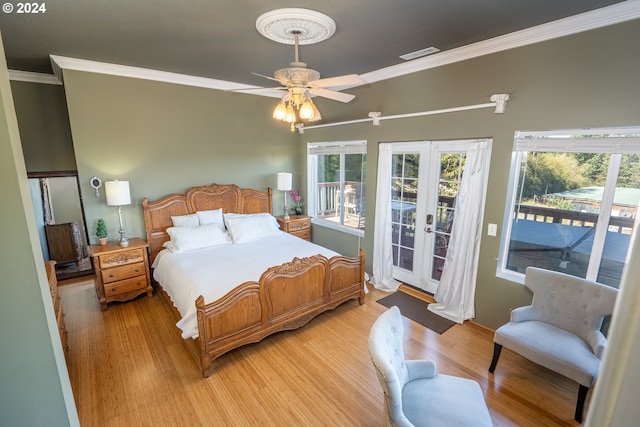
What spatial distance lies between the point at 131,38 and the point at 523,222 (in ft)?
13.5

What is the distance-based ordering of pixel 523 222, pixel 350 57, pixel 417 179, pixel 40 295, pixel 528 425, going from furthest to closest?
pixel 417 179, pixel 350 57, pixel 523 222, pixel 528 425, pixel 40 295

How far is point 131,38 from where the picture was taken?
2.65 meters

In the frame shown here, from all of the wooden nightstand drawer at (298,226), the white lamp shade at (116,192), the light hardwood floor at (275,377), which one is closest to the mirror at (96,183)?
the white lamp shade at (116,192)

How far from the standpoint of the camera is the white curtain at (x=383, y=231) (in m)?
3.84

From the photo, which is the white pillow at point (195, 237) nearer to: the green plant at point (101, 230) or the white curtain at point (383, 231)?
the green plant at point (101, 230)

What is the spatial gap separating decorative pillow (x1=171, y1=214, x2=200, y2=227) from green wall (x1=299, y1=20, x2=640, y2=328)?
2.51 m

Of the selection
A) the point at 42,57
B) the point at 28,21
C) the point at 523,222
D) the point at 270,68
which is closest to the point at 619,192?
the point at 523,222

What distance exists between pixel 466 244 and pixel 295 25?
2679 mm

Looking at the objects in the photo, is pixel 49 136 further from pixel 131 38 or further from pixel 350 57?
pixel 350 57

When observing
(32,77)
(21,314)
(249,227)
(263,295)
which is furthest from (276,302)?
(32,77)

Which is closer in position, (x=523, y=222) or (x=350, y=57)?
(x=523, y=222)

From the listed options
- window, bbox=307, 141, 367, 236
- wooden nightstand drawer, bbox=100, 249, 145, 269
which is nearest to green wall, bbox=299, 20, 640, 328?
window, bbox=307, 141, 367, 236

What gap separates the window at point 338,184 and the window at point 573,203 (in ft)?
6.50

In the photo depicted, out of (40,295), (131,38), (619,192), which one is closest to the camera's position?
(40,295)
